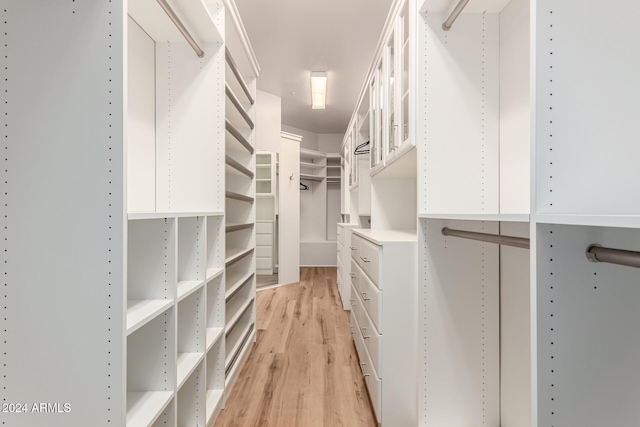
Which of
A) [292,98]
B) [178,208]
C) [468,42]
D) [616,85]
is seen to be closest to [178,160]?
[178,208]

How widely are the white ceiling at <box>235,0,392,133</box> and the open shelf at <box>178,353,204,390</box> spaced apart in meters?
2.68

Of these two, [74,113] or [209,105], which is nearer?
[74,113]

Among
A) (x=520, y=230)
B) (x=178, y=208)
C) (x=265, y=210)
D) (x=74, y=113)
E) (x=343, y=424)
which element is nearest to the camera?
(x=74, y=113)

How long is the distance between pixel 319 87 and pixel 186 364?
3762 mm

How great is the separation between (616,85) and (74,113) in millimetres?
1330

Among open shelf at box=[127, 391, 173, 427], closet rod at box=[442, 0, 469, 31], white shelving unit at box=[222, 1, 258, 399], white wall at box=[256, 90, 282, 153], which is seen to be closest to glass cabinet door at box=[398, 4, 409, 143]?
closet rod at box=[442, 0, 469, 31]

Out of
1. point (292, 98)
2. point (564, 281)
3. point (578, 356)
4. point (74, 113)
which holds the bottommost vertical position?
point (578, 356)

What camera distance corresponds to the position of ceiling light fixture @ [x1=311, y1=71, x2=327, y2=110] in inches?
167

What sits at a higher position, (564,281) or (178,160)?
(178,160)

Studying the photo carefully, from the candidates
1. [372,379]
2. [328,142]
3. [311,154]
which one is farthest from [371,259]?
[328,142]

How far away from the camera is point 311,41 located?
3.53 m

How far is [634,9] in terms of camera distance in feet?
2.54

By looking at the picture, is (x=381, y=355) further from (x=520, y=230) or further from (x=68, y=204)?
(x=68, y=204)

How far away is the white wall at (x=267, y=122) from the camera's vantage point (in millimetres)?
4723
